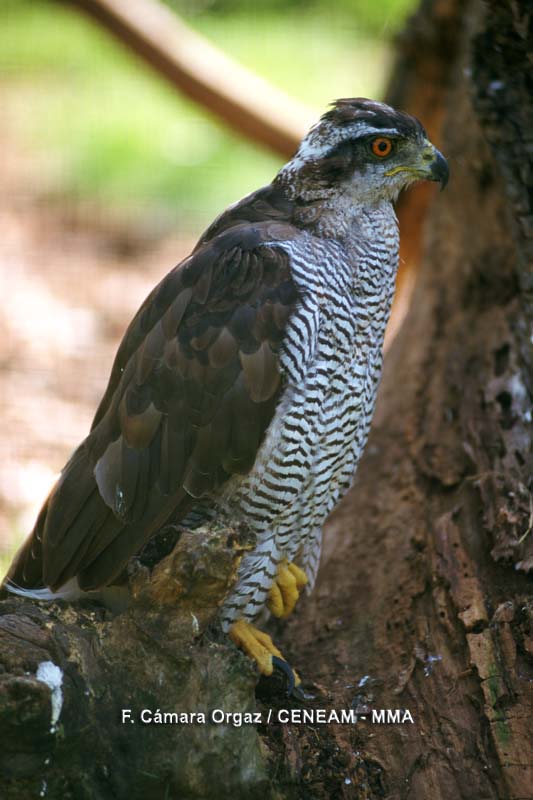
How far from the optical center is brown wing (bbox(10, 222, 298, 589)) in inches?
140

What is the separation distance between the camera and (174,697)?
121 inches

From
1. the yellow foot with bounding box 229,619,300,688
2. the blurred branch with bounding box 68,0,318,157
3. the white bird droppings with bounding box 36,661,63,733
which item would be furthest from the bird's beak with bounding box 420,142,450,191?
the blurred branch with bounding box 68,0,318,157

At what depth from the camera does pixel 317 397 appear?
11.9 ft

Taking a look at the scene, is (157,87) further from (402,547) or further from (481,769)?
(481,769)

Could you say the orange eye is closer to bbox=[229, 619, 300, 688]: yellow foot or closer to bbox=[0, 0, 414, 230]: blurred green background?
bbox=[229, 619, 300, 688]: yellow foot

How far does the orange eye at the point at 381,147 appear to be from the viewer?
3.79 meters

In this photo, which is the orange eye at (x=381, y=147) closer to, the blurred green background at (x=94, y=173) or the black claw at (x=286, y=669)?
the black claw at (x=286, y=669)

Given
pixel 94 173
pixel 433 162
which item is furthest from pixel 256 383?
pixel 94 173

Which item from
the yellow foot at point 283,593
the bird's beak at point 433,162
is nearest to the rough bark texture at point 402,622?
the yellow foot at point 283,593

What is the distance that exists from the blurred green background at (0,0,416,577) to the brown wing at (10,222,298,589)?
5.23 ft

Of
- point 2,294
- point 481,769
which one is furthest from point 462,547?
point 2,294

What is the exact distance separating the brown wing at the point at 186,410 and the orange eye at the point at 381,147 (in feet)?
1.77

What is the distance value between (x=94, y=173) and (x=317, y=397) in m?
7.37

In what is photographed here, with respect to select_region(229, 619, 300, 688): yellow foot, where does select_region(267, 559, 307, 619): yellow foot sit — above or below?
above
